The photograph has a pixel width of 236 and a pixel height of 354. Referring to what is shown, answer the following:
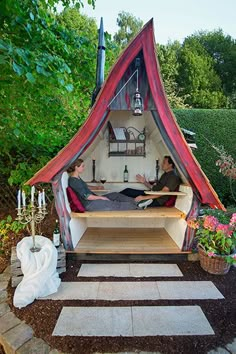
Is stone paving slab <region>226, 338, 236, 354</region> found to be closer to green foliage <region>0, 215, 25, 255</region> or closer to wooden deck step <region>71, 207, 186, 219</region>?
wooden deck step <region>71, 207, 186, 219</region>

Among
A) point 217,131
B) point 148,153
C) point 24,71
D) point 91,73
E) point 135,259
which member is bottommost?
point 135,259

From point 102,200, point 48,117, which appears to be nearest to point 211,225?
point 102,200

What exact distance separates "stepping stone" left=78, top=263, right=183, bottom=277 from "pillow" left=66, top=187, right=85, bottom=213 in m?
0.71

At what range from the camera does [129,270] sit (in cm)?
283

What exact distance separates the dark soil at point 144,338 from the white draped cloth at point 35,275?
0.08 m

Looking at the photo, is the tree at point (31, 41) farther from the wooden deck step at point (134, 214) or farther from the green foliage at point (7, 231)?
the green foliage at point (7, 231)

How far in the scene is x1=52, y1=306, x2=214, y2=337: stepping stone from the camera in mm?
1779

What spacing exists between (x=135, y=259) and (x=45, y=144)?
249 cm

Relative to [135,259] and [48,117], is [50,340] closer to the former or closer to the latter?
[135,259]

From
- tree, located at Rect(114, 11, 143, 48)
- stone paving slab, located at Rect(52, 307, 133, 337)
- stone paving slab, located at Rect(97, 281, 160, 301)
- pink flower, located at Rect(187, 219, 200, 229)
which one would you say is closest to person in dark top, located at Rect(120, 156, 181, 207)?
pink flower, located at Rect(187, 219, 200, 229)

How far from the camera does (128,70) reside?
2732 millimetres

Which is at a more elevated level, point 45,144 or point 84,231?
point 45,144

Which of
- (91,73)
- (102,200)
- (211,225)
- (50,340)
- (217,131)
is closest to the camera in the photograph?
(50,340)

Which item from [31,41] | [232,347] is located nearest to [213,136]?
[31,41]
